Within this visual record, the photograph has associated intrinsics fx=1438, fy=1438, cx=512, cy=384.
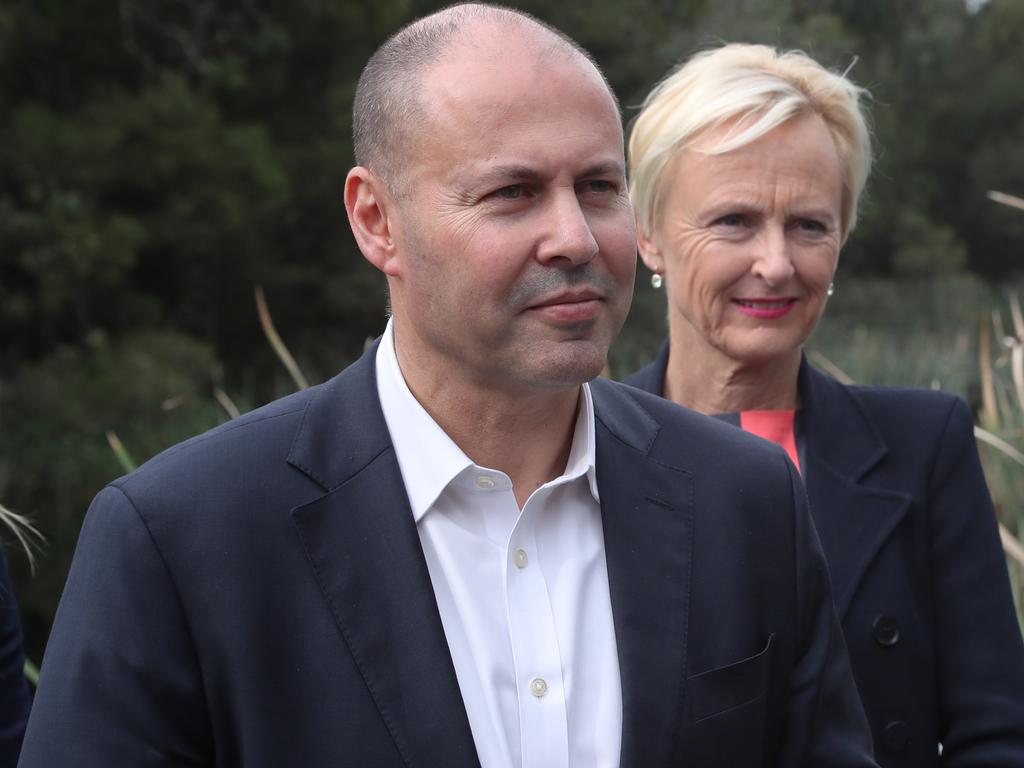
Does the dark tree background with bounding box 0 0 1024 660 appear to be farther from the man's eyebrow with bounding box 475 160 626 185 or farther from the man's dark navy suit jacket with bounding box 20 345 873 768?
the man's eyebrow with bounding box 475 160 626 185

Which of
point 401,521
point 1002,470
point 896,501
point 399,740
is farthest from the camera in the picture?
point 1002,470

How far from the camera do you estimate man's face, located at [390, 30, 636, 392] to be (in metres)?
1.89

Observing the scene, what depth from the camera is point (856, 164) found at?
117 inches

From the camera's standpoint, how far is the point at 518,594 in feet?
6.31

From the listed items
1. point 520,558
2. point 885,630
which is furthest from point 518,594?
point 885,630

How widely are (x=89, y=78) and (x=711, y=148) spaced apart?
42.2 feet

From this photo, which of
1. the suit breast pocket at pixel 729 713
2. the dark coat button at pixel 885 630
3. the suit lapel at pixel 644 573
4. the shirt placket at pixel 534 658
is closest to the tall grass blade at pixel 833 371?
the dark coat button at pixel 885 630

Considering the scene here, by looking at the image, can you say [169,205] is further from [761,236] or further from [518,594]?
[518,594]

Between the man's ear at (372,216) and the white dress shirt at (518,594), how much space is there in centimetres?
15

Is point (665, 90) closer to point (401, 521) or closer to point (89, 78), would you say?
point (401, 521)

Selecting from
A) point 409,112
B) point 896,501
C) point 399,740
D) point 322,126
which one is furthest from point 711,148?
point 322,126

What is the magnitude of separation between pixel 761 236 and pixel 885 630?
0.83 m

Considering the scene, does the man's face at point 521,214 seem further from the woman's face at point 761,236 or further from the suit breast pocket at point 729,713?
the woman's face at point 761,236

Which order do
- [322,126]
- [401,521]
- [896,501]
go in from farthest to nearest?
[322,126] → [896,501] → [401,521]
